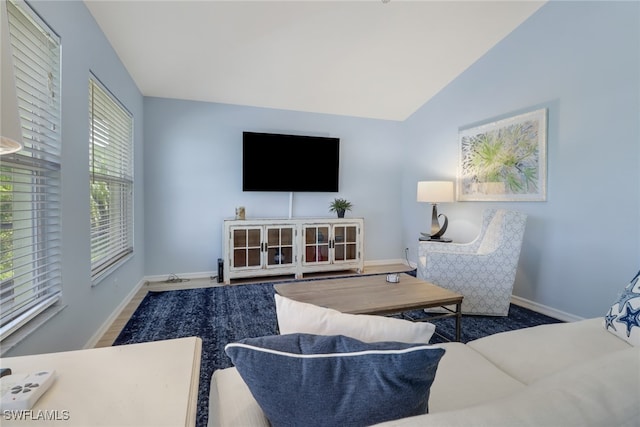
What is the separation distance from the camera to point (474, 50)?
326 cm

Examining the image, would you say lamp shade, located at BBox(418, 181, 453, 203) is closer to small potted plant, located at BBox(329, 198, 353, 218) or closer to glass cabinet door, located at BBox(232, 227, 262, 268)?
small potted plant, located at BBox(329, 198, 353, 218)

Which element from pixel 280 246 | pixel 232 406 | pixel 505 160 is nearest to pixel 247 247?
pixel 280 246

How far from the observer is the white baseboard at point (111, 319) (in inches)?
81.2

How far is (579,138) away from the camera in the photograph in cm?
251

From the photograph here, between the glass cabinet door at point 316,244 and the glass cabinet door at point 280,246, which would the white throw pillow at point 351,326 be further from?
the glass cabinet door at point 316,244

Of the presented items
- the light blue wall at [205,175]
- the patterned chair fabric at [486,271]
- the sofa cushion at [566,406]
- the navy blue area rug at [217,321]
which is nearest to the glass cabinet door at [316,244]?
the light blue wall at [205,175]

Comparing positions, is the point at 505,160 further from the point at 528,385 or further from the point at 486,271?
the point at 528,385

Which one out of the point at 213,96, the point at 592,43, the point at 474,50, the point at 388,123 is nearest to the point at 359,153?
the point at 388,123

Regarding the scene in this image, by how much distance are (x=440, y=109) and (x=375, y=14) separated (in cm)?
178

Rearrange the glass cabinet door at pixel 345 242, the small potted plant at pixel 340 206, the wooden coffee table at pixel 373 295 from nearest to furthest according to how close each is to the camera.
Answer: the wooden coffee table at pixel 373 295
the glass cabinet door at pixel 345 242
the small potted plant at pixel 340 206

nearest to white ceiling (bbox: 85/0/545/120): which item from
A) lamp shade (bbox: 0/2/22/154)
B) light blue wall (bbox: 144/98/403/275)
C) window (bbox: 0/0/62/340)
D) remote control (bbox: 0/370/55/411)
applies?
light blue wall (bbox: 144/98/403/275)

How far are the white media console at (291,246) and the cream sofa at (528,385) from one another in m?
2.72

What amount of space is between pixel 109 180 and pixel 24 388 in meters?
2.35

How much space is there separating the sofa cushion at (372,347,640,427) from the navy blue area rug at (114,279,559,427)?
1.66m
